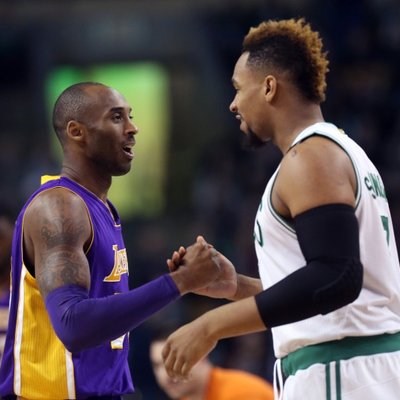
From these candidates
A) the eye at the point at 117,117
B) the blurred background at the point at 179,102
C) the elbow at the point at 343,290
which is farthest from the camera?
the blurred background at the point at 179,102

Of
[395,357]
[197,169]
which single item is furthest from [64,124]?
[197,169]

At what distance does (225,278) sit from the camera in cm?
418

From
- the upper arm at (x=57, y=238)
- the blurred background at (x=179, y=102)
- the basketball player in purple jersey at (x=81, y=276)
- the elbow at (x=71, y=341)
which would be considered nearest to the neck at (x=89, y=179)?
the basketball player in purple jersey at (x=81, y=276)

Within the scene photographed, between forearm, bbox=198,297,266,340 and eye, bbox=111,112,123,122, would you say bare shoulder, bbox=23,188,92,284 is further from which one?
forearm, bbox=198,297,266,340

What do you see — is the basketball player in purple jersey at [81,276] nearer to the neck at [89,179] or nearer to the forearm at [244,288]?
the neck at [89,179]

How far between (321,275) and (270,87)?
0.89 meters

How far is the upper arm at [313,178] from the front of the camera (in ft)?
11.0

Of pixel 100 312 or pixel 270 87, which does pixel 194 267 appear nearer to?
pixel 100 312

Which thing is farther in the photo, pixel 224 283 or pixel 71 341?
pixel 224 283

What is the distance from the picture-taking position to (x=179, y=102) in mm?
16203

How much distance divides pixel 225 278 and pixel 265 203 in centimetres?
65

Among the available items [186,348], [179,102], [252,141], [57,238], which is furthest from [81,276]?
[179,102]

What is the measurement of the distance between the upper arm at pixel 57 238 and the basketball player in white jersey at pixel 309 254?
15.3 inches

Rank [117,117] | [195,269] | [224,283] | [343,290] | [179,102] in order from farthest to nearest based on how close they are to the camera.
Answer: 1. [179,102]
2. [117,117]
3. [224,283]
4. [195,269]
5. [343,290]
